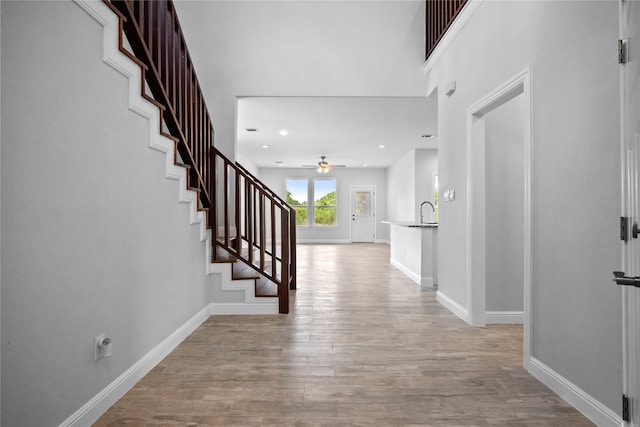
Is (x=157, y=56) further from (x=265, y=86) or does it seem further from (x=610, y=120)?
(x=610, y=120)

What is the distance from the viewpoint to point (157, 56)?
2.79 metres

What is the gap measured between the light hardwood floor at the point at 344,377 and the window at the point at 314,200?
31.3 ft

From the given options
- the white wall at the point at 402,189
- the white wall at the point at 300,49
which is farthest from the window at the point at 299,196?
the white wall at the point at 300,49

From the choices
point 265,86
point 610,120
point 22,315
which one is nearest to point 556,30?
point 610,120

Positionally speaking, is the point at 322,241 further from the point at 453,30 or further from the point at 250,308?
the point at 453,30

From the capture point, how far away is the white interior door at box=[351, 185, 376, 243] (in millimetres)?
13469

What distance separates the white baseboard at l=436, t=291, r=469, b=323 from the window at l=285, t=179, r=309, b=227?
9280mm

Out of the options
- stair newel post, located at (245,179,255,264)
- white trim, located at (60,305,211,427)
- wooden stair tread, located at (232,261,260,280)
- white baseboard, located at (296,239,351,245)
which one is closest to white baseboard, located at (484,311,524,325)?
wooden stair tread, located at (232,261,260,280)

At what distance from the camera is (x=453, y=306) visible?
12.9ft

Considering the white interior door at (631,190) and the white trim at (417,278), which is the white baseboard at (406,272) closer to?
the white trim at (417,278)

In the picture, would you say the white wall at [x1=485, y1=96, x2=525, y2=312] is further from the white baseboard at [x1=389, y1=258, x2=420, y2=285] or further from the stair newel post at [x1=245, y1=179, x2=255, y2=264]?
the stair newel post at [x1=245, y1=179, x2=255, y2=264]

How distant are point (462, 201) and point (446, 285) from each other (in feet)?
3.42

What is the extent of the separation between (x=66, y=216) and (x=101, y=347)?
0.71 m

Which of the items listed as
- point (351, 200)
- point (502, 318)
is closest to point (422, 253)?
point (502, 318)
